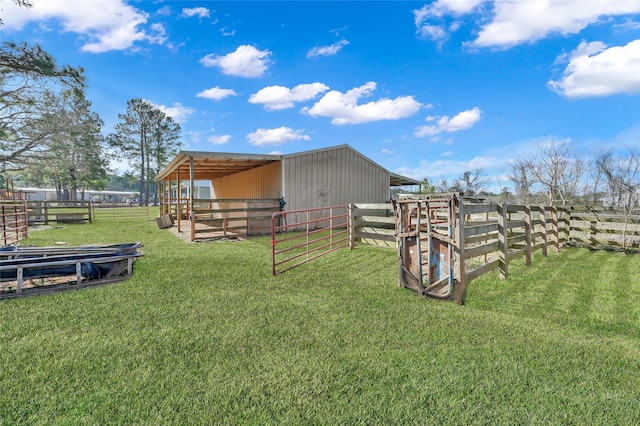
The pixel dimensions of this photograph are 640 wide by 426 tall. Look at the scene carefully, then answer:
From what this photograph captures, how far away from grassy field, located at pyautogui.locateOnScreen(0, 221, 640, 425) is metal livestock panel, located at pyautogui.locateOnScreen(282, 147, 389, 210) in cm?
716

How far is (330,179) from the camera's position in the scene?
487 inches

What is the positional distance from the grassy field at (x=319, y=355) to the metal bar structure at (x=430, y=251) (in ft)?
0.70

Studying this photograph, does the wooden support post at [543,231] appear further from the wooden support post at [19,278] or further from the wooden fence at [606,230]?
the wooden support post at [19,278]

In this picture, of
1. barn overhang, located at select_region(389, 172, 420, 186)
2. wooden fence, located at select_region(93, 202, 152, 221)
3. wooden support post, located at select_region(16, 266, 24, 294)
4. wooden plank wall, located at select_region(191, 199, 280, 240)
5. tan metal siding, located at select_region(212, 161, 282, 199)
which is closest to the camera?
wooden support post, located at select_region(16, 266, 24, 294)

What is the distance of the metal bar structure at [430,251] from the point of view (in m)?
3.90

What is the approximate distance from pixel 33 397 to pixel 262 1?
34.1 feet

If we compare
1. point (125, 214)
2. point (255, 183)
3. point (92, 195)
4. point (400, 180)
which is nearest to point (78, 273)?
point (255, 183)

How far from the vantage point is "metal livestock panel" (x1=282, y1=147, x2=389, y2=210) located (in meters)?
11.4

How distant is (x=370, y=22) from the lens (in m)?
10.9

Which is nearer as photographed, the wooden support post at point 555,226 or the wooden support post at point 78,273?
the wooden support post at point 78,273

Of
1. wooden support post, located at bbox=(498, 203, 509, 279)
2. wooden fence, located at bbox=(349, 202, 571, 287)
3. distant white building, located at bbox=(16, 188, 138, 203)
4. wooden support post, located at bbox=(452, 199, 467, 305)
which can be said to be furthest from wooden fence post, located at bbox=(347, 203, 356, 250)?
distant white building, located at bbox=(16, 188, 138, 203)

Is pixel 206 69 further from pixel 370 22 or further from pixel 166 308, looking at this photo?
pixel 166 308

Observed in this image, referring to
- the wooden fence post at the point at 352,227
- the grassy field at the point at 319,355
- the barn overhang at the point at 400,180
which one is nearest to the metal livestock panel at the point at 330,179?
Result: the barn overhang at the point at 400,180

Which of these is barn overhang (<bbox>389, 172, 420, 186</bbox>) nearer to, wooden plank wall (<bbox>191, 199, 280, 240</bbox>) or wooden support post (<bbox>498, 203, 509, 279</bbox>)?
wooden plank wall (<bbox>191, 199, 280, 240</bbox>)
